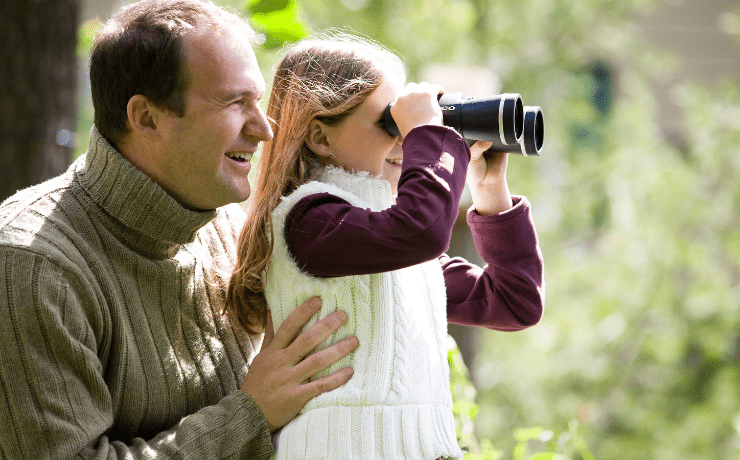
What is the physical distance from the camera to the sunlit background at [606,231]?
6004 millimetres

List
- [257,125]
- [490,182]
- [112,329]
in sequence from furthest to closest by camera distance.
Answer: [490,182] < [257,125] < [112,329]

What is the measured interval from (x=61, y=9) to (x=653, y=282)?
496cm

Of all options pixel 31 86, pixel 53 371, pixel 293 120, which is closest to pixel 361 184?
pixel 293 120

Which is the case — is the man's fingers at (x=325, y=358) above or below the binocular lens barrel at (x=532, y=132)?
below

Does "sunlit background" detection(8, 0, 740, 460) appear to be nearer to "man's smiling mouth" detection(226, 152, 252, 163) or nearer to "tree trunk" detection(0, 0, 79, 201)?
"tree trunk" detection(0, 0, 79, 201)

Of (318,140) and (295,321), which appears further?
(318,140)

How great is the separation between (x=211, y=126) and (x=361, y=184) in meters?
0.35

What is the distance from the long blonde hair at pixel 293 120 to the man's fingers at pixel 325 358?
0.71ft

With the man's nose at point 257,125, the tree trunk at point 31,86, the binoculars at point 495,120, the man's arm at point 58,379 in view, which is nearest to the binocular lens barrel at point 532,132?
the binoculars at point 495,120

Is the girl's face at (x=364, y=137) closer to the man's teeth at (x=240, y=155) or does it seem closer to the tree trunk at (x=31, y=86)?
the man's teeth at (x=240, y=155)

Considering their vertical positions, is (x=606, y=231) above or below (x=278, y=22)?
below

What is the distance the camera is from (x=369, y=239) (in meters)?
1.46

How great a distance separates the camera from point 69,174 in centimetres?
159

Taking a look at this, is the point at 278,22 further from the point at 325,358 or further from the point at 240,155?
the point at 325,358
